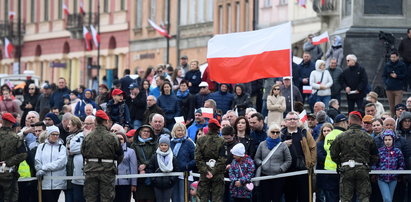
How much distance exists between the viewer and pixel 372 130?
83.5 feet

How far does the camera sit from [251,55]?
92.2 feet

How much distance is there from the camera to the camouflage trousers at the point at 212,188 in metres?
24.1

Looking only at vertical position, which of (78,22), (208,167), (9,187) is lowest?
(9,187)

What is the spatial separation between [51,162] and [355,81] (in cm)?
947

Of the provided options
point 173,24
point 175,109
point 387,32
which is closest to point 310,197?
point 175,109

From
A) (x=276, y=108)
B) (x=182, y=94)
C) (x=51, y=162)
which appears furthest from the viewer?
(x=182, y=94)

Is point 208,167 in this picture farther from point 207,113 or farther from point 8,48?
point 8,48

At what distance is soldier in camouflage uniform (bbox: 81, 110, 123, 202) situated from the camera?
24047 millimetres

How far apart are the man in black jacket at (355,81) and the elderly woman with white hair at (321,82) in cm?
36

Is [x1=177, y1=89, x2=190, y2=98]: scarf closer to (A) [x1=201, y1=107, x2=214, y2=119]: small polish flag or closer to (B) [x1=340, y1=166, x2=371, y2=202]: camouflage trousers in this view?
(A) [x1=201, y1=107, x2=214, y2=119]: small polish flag

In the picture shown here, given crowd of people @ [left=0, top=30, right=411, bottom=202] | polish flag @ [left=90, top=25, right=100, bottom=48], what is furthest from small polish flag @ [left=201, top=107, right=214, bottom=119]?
polish flag @ [left=90, top=25, right=100, bottom=48]

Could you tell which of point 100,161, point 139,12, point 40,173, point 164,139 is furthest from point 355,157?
point 139,12

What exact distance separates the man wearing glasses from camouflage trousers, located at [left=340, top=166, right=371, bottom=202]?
762mm

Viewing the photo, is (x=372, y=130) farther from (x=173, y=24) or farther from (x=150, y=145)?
(x=173, y=24)
